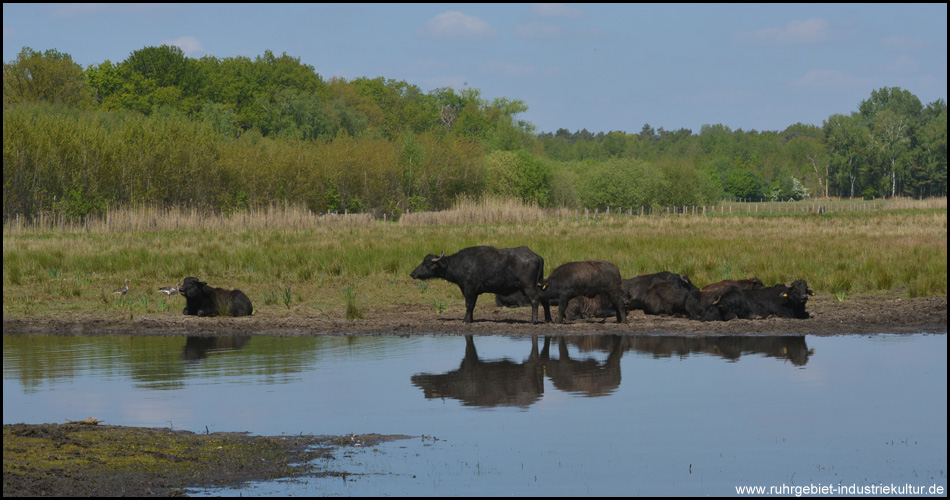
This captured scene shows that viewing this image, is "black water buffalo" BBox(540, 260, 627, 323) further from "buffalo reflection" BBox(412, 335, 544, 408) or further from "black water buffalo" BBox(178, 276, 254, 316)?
"black water buffalo" BBox(178, 276, 254, 316)

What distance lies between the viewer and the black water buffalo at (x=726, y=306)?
61.4 ft

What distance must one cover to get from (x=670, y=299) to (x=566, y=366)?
19.3 ft

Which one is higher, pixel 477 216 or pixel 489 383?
pixel 477 216

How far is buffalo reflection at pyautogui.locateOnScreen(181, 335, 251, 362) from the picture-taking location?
605 inches

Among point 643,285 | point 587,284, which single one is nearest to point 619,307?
point 587,284

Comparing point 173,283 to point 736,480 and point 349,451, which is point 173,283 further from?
point 736,480

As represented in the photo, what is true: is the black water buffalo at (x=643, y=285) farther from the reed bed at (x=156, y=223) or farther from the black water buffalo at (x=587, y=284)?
the reed bed at (x=156, y=223)

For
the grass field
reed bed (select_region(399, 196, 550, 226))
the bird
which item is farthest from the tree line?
the bird

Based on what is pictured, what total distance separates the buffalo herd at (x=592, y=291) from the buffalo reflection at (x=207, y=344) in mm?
4163

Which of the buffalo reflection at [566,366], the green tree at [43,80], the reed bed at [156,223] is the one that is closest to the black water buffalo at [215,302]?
the buffalo reflection at [566,366]

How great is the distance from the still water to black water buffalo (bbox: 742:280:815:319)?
6.15 feet

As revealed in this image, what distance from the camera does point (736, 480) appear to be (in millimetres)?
8164

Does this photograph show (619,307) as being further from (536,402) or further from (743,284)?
(536,402)

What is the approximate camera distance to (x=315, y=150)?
68.9 metres
